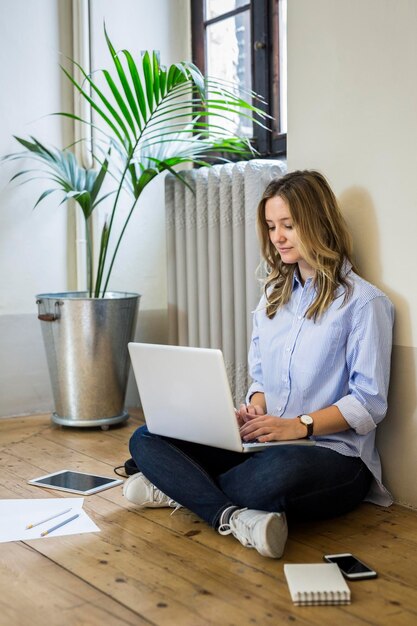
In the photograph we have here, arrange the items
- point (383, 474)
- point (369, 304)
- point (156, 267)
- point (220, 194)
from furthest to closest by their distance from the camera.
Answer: point (156, 267) < point (220, 194) < point (383, 474) < point (369, 304)

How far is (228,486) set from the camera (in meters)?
1.95

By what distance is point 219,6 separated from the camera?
136 inches

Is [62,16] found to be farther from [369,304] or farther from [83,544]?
[83,544]

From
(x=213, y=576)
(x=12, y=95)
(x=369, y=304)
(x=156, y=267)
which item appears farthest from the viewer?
(x=156, y=267)

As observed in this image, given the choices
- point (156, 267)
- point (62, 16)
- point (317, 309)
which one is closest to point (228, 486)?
point (317, 309)

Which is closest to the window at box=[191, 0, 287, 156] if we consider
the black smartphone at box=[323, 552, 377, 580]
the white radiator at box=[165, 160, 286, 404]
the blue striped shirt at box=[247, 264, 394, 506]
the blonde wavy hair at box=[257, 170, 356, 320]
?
the white radiator at box=[165, 160, 286, 404]

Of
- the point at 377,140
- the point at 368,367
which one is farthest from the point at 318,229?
the point at 368,367

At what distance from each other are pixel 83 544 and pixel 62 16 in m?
2.45

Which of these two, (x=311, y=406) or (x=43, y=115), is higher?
(x=43, y=115)

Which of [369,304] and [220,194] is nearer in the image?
[369,304]

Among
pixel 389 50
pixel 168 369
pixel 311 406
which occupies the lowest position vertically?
pixel 311 406

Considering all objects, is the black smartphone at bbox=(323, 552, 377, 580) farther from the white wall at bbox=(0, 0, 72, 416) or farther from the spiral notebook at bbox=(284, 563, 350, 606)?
the white wall at bbox=(0, 0, 72, 416)

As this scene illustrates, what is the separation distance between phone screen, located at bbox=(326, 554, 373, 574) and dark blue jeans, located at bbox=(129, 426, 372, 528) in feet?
0.53

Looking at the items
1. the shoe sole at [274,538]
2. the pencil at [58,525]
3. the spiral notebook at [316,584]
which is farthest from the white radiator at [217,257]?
the spiral notebook at [316,584]
